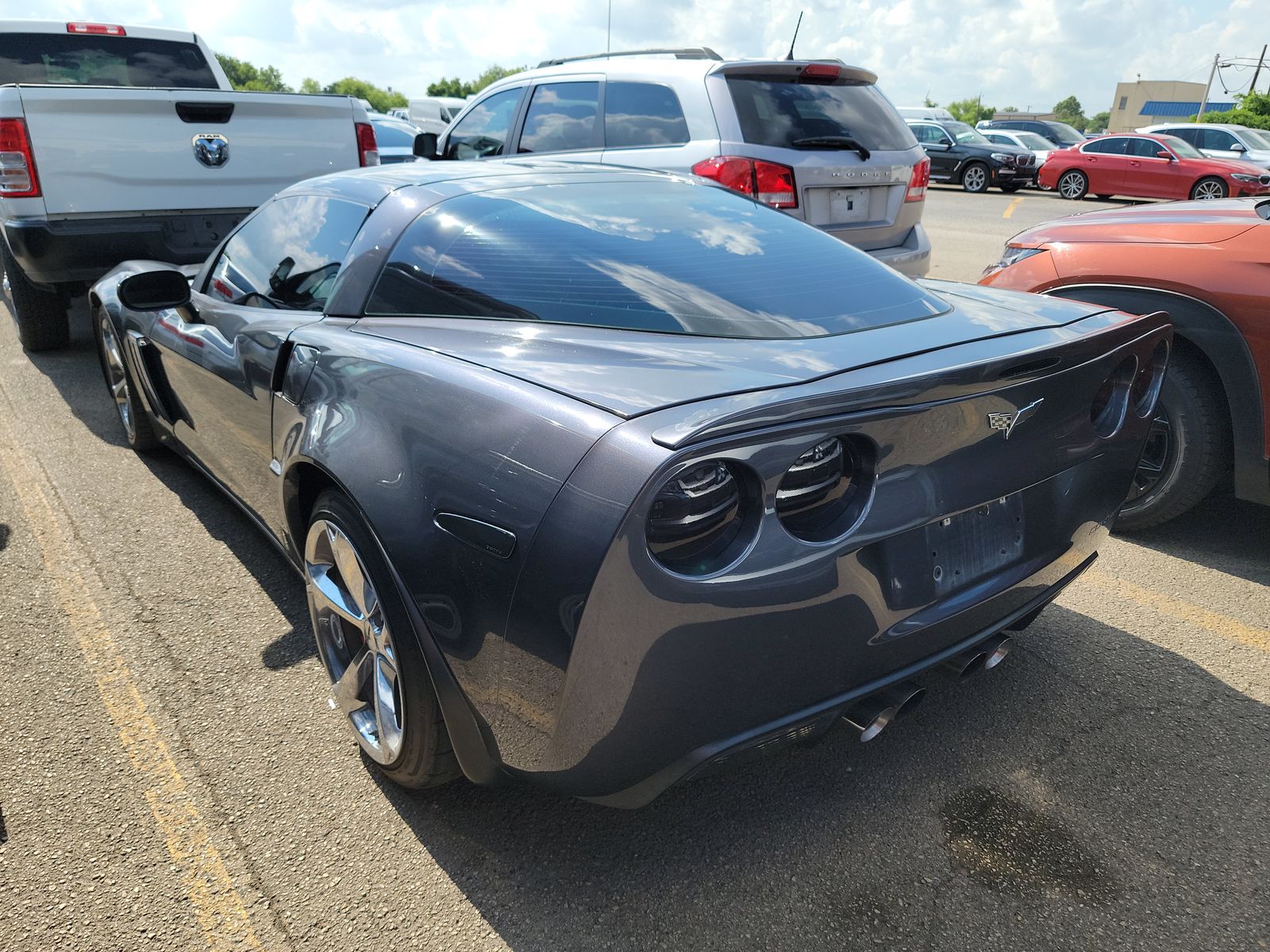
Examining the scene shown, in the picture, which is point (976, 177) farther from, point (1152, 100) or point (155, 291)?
point (1152, 100)

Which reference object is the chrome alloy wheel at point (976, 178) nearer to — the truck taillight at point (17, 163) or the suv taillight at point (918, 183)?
the suv taillight at point (918, 183)

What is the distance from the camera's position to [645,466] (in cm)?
157

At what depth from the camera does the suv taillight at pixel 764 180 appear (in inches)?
213

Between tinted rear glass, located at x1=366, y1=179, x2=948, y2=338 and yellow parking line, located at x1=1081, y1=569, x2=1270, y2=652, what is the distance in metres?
1.53

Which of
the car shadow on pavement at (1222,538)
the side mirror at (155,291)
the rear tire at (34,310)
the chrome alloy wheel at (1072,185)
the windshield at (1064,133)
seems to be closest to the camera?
the side mirror at (155,291)

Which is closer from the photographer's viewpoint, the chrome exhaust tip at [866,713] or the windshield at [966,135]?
the chrome exhaust tip at [866,713]

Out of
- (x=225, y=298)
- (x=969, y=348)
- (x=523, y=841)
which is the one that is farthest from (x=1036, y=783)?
(x=225, y=298)

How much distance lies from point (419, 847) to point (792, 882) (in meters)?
0.86

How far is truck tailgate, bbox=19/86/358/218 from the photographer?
5.59m

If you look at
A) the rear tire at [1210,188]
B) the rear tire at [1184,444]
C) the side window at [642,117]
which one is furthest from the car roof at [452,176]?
the rear tire at [1210,188]

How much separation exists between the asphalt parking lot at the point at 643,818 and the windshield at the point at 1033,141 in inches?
925

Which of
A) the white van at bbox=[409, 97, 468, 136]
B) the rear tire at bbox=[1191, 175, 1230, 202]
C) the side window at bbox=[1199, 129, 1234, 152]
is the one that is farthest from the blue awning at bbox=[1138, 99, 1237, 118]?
the white van at bbox=[409, 97, 468, 136]

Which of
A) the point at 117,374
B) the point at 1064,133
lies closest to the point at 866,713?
the point at 117,374

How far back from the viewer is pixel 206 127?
19.9ft
